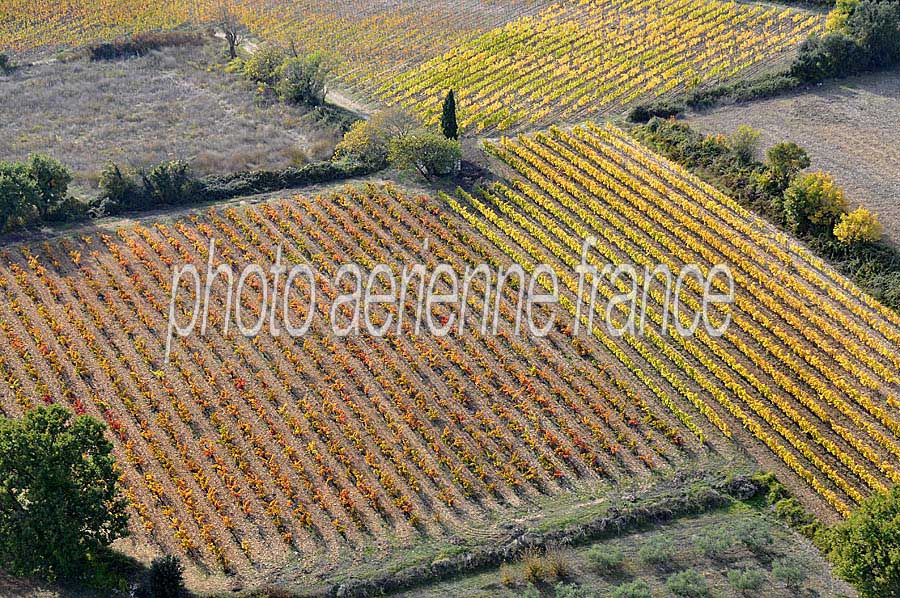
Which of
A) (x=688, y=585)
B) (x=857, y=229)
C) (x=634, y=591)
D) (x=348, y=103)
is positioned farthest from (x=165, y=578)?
(x=348, y=103)

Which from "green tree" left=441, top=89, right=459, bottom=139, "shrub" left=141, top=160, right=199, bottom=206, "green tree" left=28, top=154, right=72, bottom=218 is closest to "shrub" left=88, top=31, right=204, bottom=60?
"shrub" left=141, top=160, right=199, bottom=206

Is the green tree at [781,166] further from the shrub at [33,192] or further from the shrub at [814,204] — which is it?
the shrub at [33,192]

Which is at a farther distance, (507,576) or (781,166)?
(781,166)

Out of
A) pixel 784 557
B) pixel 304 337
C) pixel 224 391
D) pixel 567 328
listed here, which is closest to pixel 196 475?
pixel 224 391

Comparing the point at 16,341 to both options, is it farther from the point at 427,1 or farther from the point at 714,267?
the point at 427,1

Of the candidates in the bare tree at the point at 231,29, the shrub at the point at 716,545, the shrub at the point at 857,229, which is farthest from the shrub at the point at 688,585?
the bare tree at the point at 231,29

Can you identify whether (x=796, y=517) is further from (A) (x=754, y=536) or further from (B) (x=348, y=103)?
(B) (x=348, y=103)
